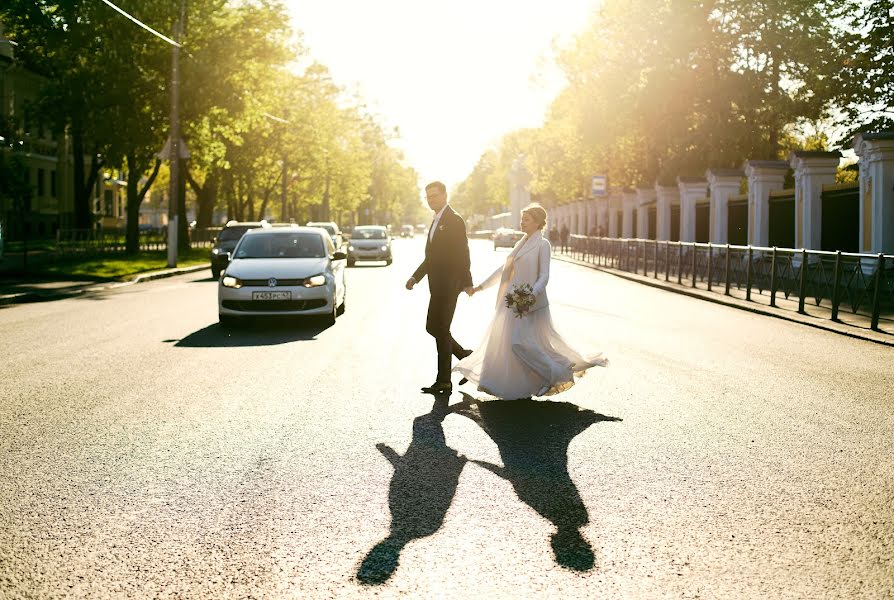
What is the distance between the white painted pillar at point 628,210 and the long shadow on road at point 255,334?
38464 millimetres

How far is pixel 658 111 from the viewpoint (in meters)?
40.8

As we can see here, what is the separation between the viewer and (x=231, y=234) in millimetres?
31141

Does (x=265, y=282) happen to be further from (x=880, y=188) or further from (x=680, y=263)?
(x=680, y=263)

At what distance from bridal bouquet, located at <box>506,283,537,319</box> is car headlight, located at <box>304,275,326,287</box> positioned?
21.8ft

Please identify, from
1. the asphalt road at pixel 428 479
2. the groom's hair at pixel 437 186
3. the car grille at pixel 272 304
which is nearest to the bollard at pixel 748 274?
the asphalt road at pixel 428 479

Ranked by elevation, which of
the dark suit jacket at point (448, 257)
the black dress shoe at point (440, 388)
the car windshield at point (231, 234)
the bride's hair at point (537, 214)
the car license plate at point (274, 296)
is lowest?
the black dress shoe at point (440, 388)

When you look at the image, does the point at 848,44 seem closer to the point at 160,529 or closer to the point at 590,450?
the point at 590,450

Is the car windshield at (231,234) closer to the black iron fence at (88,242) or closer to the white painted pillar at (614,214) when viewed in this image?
the black iron fence at (88,242)

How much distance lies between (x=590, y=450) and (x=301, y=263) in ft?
30.7

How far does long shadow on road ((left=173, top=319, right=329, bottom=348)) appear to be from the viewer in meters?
12.9

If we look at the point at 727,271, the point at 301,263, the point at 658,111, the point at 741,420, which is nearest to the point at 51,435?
the point at 741,420

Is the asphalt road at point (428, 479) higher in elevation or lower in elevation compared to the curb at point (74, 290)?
lower

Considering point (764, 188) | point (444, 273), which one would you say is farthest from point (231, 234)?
point (444, 273)

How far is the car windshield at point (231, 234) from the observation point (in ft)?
101
